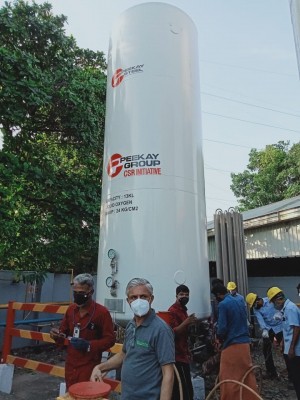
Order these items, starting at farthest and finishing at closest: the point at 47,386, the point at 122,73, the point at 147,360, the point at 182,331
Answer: the point at 47,386 → the point at 122,73 → the point at 182,331 → the point at 147,360

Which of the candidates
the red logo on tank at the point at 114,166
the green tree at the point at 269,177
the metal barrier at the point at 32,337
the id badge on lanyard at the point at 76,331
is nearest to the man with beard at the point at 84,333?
the id badge on lanyard at the point at 76,331

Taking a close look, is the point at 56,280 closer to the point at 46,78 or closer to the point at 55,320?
the point at 55,320

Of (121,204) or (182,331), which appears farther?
(121,204)

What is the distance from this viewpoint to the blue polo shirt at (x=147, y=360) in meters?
2.46

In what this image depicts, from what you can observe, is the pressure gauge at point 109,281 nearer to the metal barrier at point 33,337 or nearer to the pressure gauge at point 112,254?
the pressure gauge at point 112,254

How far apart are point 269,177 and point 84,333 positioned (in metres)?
26.1

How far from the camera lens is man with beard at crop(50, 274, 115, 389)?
3283 millimetres

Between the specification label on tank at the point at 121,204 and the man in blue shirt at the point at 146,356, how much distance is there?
251 cm

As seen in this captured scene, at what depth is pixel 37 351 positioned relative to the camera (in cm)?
858

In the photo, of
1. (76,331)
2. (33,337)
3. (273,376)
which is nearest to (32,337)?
(33,337)

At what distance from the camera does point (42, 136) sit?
10.5 metres

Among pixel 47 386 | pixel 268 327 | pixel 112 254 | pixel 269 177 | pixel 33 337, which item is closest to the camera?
pixel 112 254

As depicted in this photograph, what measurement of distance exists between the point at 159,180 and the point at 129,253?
1.18 m

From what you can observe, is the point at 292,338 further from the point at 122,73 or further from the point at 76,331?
the point at 122,73
